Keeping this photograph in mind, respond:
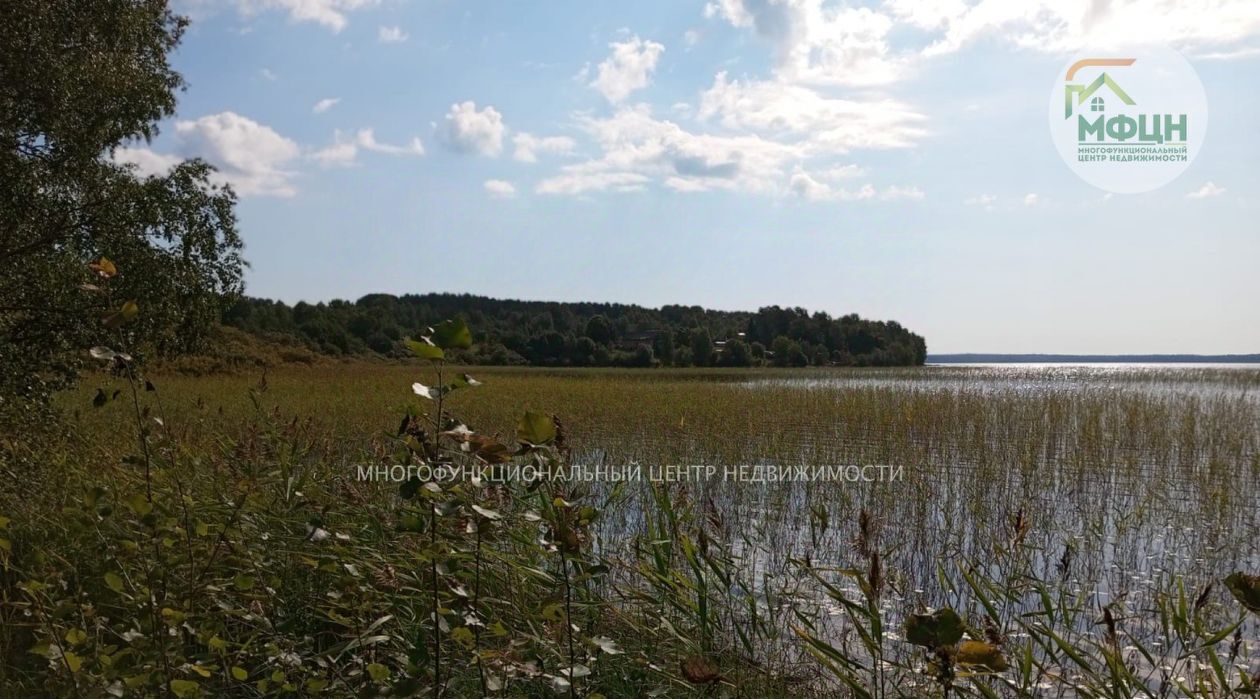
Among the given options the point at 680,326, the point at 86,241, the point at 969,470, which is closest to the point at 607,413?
the point at 969,470

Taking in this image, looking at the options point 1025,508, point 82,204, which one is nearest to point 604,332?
point 82,204

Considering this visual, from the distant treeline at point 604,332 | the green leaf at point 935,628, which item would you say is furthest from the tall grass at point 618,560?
the distant treeline at point 604,332

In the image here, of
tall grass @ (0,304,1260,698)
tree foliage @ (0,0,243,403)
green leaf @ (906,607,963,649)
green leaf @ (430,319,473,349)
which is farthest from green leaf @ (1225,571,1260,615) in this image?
tree foliage @ (0,0,243,403)

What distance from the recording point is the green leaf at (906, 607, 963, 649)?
56.6 inches

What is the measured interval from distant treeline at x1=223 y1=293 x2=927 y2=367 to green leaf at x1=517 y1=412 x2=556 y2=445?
40.6 m

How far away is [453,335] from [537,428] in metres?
0.32

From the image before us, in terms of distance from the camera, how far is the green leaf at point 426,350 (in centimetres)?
186

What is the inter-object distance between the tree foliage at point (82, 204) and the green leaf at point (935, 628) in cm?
938

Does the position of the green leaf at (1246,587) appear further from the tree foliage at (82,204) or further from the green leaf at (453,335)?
the tree foliage at (82,204)

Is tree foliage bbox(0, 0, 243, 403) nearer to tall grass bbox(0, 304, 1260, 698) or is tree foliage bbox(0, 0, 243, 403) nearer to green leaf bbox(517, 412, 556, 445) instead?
tall grass bbox(0, 304, 1260, 698)

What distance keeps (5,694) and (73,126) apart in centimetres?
857

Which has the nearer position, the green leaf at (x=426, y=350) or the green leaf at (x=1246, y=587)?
the green leaf at (x=1246, y=587)

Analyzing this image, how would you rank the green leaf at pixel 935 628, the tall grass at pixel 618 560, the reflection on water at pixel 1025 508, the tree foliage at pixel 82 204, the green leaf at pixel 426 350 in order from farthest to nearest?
the tree foliage at pixel 82 204 → the reflection on water at pixel 1025 508 → the tall grass at pixel 618 560 → the green leaf at pixel 426 350 → the green leaf at pixel 935 628

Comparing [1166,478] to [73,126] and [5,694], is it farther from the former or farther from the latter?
[73,126]
